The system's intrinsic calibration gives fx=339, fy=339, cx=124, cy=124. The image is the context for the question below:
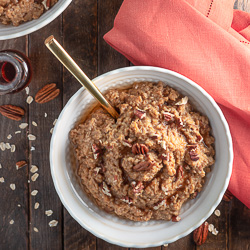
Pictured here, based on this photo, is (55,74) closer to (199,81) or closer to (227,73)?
→ (199,81)

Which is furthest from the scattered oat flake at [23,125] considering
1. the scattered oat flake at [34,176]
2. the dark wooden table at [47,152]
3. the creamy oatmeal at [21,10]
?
the creamy oatmeal at [21,10]

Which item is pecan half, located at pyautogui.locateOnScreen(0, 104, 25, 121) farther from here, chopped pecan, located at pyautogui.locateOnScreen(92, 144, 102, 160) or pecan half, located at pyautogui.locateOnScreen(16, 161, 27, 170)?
chopped pecan, located at pyautogui.locateOnScreen(92, 144, 102, 160)

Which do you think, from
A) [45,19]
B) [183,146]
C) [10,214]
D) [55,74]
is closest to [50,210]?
[10,214]

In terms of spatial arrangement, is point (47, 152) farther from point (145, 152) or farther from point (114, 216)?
point (145, 152)

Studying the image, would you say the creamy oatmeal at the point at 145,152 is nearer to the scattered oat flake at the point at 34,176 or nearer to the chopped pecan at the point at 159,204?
the chopped pecan at the point at 159,204

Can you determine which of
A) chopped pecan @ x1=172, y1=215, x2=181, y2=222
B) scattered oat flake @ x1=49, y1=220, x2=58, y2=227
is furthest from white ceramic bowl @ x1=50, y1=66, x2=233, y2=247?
scattered oat flake @ x1=49, y1=220, x2=58, y2=227

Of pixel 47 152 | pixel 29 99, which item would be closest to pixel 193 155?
pixel 47 152

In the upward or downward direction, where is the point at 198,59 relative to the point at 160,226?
upward
